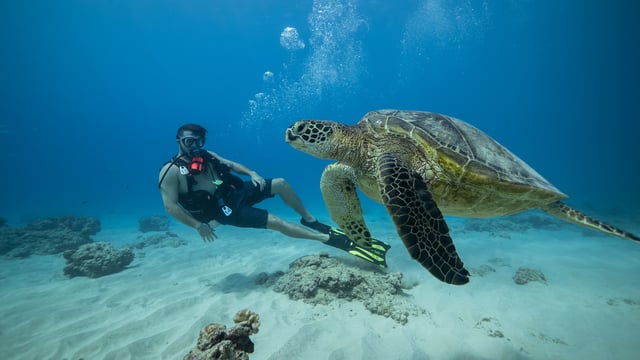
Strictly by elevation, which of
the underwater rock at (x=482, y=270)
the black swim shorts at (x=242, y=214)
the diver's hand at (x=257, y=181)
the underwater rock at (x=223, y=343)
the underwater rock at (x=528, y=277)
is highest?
the diver's hand at (x=257, y=181)

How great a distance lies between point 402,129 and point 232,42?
3255 inches

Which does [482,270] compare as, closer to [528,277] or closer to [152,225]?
[528,277]

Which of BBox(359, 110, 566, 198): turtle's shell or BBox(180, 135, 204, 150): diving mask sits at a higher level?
BBox(180, 135, 204, 150): diving mask

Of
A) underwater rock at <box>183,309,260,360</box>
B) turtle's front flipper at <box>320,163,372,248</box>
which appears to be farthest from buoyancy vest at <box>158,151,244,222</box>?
underwater rock at <box>183,309,260,360</box>

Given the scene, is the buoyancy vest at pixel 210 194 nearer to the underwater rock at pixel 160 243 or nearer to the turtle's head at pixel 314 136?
the turtle's head at pixel 314 136

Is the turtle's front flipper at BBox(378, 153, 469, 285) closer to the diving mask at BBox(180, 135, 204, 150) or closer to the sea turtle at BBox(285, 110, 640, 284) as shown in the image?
the sea turtle at BBox(285, 110, 640, 284)

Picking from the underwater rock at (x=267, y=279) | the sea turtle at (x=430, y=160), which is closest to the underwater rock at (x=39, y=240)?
the underwater rock at (x=267, y=279)

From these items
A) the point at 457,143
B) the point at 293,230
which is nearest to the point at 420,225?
the point at 457,143

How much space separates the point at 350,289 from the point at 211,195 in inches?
157

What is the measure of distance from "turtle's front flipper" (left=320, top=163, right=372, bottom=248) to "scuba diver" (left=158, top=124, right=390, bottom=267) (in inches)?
65.9

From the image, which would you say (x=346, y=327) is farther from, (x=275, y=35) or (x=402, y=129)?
(x=275, y=35)

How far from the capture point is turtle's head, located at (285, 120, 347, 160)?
11.0ft

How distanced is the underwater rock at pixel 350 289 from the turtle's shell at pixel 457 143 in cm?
241

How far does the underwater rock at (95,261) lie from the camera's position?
682 cm
